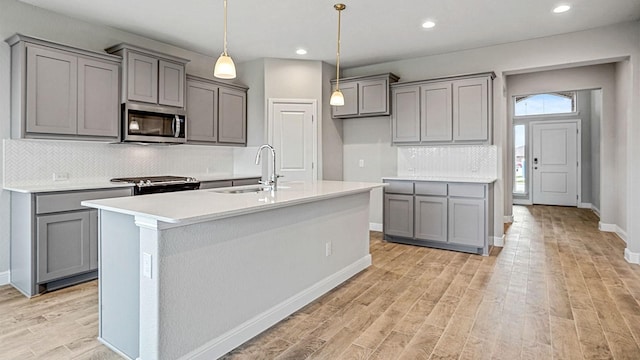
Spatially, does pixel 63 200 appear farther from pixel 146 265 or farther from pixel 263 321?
pixel 263 321

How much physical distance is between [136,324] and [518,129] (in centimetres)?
946

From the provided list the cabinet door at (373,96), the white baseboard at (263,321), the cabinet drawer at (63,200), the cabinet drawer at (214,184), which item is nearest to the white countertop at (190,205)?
the white baseboard at (263,321)

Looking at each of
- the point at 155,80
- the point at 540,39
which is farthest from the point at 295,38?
the point at 540,39

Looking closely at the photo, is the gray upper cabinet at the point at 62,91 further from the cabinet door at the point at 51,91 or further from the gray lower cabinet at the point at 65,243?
the gray lower cabinet at the point at 65,243

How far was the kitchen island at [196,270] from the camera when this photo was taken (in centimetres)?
184

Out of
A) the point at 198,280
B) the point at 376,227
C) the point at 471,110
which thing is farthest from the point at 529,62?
the point at 198,280

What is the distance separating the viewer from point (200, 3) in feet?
11.5

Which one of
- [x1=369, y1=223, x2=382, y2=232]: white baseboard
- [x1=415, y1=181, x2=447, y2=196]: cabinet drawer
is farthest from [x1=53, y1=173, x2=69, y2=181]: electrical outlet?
[x1=369, y1=223, x2=382, y2=232]: white baseboard

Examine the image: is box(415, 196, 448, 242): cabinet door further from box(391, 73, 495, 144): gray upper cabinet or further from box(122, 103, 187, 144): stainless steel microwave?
box(122, 103, 187, 144): stainless steel microwave

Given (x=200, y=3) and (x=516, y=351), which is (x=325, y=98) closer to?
(x=200, y=3)

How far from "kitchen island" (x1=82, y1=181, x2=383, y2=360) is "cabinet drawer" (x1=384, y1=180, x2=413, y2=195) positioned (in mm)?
2249

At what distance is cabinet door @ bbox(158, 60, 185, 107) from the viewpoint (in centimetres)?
416

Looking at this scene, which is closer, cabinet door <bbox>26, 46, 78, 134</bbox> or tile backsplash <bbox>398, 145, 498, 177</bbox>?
cabinet door <bbox>26, 46, 78, 134</bbox>

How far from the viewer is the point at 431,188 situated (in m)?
4.64
